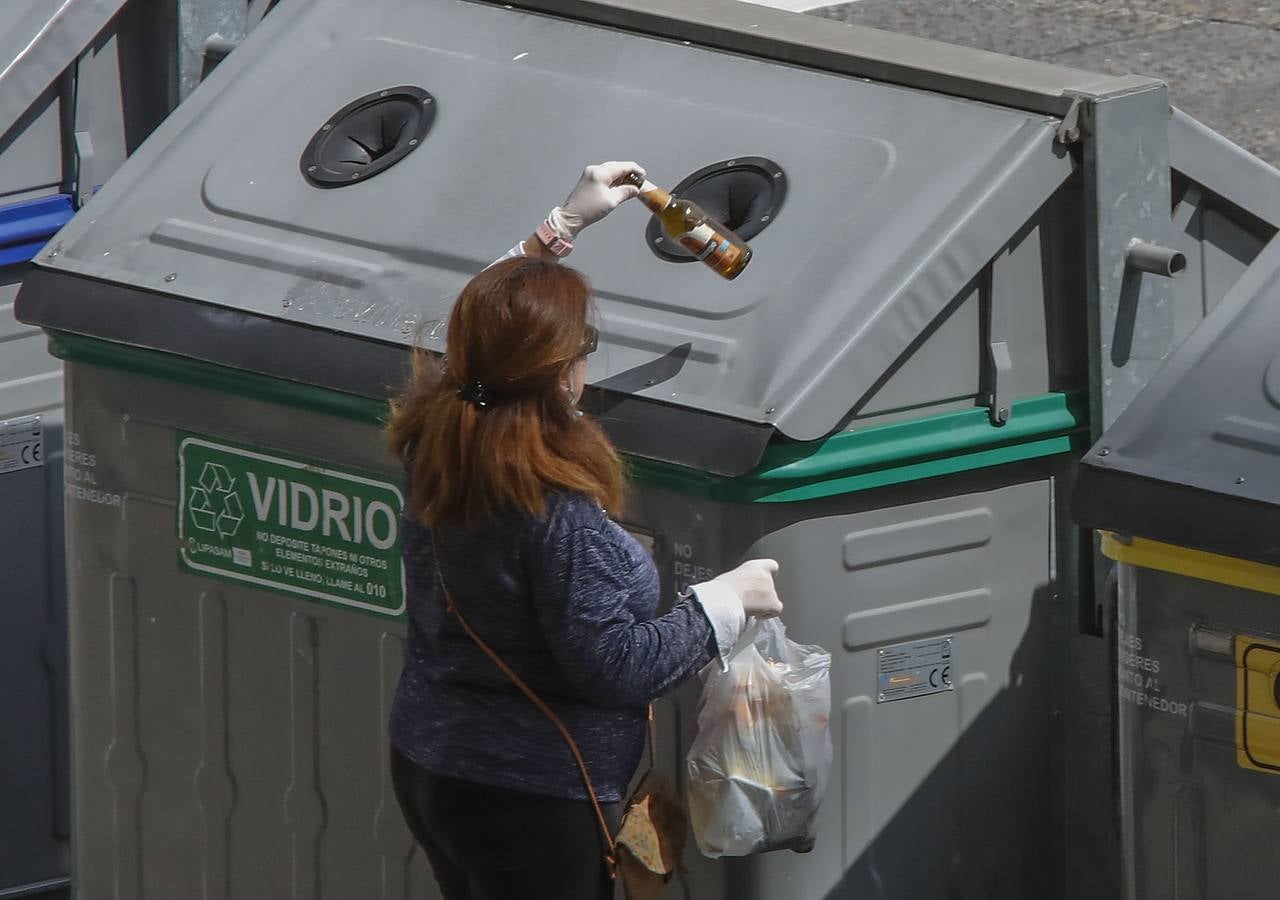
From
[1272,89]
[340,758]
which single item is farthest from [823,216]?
[1272,89]

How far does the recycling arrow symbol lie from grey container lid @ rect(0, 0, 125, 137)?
103 centimetres

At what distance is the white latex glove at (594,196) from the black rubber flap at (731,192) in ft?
0.57

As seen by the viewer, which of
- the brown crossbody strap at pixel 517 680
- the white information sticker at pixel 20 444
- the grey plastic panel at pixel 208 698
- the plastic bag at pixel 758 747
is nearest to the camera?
the brown crossbody strap at pixel 517 680

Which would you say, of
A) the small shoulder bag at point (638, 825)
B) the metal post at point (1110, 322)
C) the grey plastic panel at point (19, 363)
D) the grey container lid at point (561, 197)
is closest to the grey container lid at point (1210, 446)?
the metal post at point (1110, 322)

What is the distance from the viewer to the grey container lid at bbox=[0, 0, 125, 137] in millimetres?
4121

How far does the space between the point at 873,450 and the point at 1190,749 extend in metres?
0.61

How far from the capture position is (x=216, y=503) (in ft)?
11.7

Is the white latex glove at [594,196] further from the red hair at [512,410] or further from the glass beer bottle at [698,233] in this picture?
the red hair at [512,410]

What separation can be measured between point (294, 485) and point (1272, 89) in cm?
511

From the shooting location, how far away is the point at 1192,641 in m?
2.71

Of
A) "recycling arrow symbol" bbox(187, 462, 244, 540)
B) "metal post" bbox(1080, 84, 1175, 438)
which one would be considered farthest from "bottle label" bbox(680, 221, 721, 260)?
"recycling arrow symbol" bbox(187, 462, 244, 540)

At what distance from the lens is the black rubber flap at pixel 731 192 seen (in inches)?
127

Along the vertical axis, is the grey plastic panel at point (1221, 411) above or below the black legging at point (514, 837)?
above

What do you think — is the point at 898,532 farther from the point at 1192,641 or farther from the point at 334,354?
the point at 334,354
